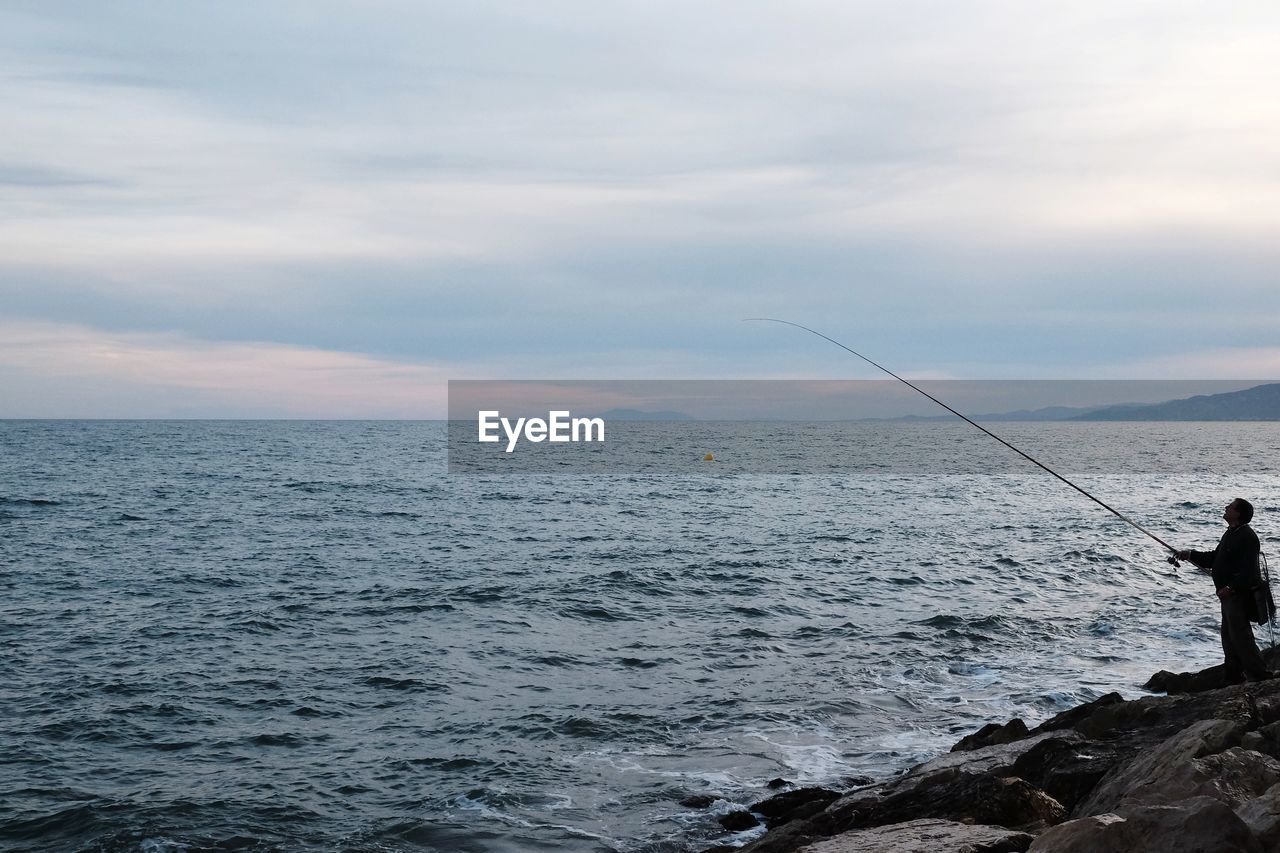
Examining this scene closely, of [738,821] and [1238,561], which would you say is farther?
[1238,561]

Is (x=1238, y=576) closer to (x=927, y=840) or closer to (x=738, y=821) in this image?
(x=927, y=840)

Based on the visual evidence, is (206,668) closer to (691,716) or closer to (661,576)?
(691,716)

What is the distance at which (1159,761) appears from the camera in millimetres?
6184

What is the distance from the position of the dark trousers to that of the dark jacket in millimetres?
169

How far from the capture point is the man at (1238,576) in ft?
30.2

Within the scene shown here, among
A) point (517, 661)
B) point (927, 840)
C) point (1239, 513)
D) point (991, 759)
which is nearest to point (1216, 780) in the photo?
point (927, 840)

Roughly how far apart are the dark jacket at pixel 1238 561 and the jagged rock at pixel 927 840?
460 cm

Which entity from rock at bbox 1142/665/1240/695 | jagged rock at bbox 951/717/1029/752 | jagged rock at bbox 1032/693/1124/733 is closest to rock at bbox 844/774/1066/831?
jagged rock at bbox 951/717/1029/752

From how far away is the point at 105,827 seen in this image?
8945 millimetres

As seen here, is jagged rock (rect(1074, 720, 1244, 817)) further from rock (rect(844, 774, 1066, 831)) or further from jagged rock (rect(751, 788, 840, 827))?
jagged rock (rect(751, 788, 840, 827))

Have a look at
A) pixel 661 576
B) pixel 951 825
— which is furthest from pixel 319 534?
pixel 951 825

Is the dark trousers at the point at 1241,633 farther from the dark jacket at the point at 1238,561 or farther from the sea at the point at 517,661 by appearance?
the sea at the point at 517,661

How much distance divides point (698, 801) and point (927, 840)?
12.1 feet

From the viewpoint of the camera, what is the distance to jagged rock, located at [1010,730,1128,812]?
23.7 ft
